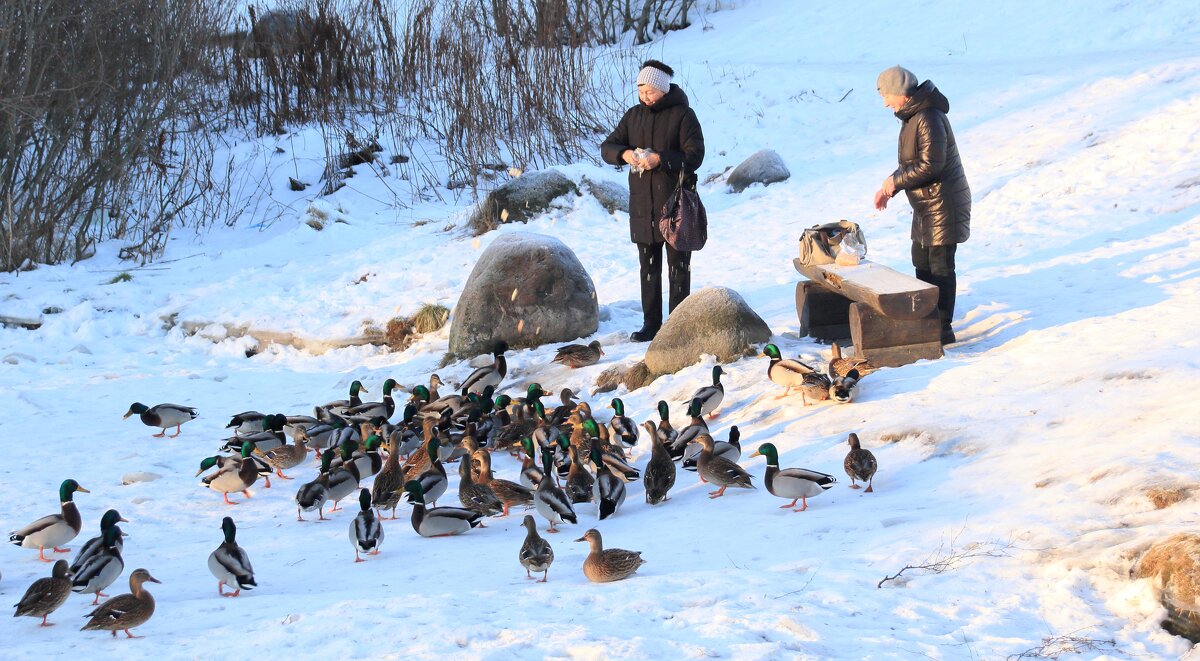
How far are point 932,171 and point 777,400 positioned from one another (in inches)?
76.0

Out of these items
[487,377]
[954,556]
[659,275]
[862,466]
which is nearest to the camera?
[954,556]

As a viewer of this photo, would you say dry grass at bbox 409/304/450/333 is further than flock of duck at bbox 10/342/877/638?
Yes

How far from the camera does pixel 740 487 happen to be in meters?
7.10

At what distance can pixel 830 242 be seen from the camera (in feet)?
31.8

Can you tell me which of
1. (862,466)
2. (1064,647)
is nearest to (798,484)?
(862,466)

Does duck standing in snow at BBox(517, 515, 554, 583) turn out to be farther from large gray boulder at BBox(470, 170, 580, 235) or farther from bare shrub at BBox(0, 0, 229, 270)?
bare shrub at BBox(0, 0, 229, 270)

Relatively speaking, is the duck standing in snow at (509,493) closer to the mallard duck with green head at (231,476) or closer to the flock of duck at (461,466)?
the flock of duck at (461,466)

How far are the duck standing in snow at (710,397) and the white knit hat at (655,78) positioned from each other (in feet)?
7.65

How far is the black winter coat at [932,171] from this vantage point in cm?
820

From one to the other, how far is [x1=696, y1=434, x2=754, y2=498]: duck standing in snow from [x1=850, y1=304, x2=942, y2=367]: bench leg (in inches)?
68.3

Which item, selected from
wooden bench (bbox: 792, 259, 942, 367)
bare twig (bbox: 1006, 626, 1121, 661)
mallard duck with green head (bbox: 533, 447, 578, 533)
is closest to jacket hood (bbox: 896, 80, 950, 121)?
wooden bench (bbox: 792, 259, 942, 367)

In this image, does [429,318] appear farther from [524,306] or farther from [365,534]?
[365,534]

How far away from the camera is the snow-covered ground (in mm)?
4613

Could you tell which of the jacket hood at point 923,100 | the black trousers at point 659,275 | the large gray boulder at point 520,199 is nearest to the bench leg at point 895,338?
the jacket hood at point 923,100
